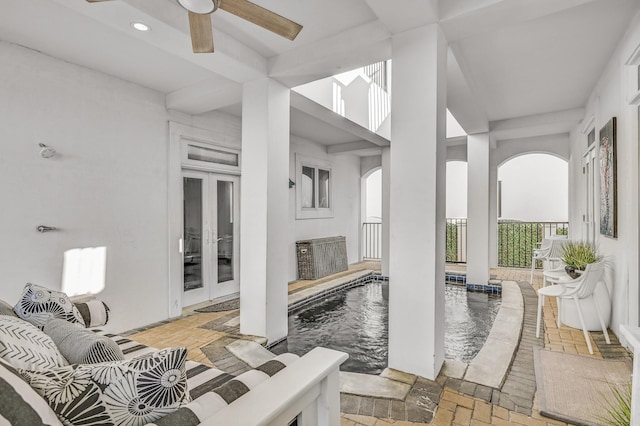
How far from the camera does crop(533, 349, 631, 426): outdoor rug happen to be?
210 centimetres

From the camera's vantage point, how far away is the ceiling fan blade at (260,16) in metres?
1.83

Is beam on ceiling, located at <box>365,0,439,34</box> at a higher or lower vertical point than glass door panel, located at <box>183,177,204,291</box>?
higher

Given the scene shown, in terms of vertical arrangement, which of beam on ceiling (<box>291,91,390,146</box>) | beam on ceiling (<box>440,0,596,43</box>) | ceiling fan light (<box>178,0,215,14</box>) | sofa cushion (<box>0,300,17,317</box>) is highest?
beam on ceiling (<box>440,0,596,43</box>)

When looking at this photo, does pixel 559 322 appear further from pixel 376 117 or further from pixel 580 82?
pixel 376 117

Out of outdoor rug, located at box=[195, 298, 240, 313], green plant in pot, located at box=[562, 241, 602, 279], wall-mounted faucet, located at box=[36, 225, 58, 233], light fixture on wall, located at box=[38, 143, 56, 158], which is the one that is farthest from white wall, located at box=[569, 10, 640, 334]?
wall-mounted faucet, located at box=[36, 225, 58, 233]

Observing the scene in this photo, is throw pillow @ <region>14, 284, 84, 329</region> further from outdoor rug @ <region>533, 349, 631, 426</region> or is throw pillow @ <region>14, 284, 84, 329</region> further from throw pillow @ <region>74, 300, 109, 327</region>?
Answer: outdoor rug @ <region>533, 349, 631, 426</region>

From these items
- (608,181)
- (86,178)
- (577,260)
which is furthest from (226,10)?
(577,260)

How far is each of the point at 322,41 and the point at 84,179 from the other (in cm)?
272

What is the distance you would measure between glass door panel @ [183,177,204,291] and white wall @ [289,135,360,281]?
1935 mm

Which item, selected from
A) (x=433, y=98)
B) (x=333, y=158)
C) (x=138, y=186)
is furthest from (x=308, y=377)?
(x=333, y=158)

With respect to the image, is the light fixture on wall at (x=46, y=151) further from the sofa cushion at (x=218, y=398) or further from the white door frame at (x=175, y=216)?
the sofa cushion at (x=218, y=398)

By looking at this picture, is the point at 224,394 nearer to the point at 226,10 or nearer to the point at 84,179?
the point at 226,10

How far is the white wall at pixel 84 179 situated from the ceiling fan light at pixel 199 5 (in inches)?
93.1

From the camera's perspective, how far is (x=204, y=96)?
3896mm
